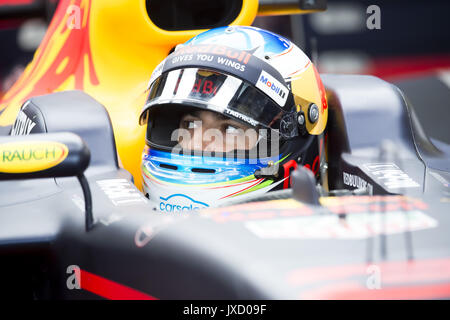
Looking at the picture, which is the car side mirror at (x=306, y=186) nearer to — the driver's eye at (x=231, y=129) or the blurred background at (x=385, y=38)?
the driver's eye at (x=231, y=129)

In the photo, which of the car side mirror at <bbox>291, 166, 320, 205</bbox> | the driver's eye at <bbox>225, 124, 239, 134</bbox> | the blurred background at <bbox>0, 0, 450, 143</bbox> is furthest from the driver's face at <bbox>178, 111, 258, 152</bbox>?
the blurred background at <bbox>0, 0, 450, 143</bbox>

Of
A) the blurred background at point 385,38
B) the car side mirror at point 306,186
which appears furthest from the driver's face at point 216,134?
the blurred background at point 385,38

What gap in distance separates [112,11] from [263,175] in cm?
96

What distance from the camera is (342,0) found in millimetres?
7539

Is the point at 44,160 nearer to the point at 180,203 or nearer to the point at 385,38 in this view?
the point at 180,203

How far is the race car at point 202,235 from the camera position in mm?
1165

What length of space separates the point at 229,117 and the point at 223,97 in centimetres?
6

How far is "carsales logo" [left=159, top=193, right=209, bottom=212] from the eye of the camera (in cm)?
186

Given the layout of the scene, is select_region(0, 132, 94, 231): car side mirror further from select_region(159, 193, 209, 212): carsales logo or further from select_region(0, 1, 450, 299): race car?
select_region(159, 193, 209, 212): carsales logo

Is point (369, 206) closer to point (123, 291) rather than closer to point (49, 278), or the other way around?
point (123, 291)

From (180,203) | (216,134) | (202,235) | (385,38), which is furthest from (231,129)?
(385,38)
